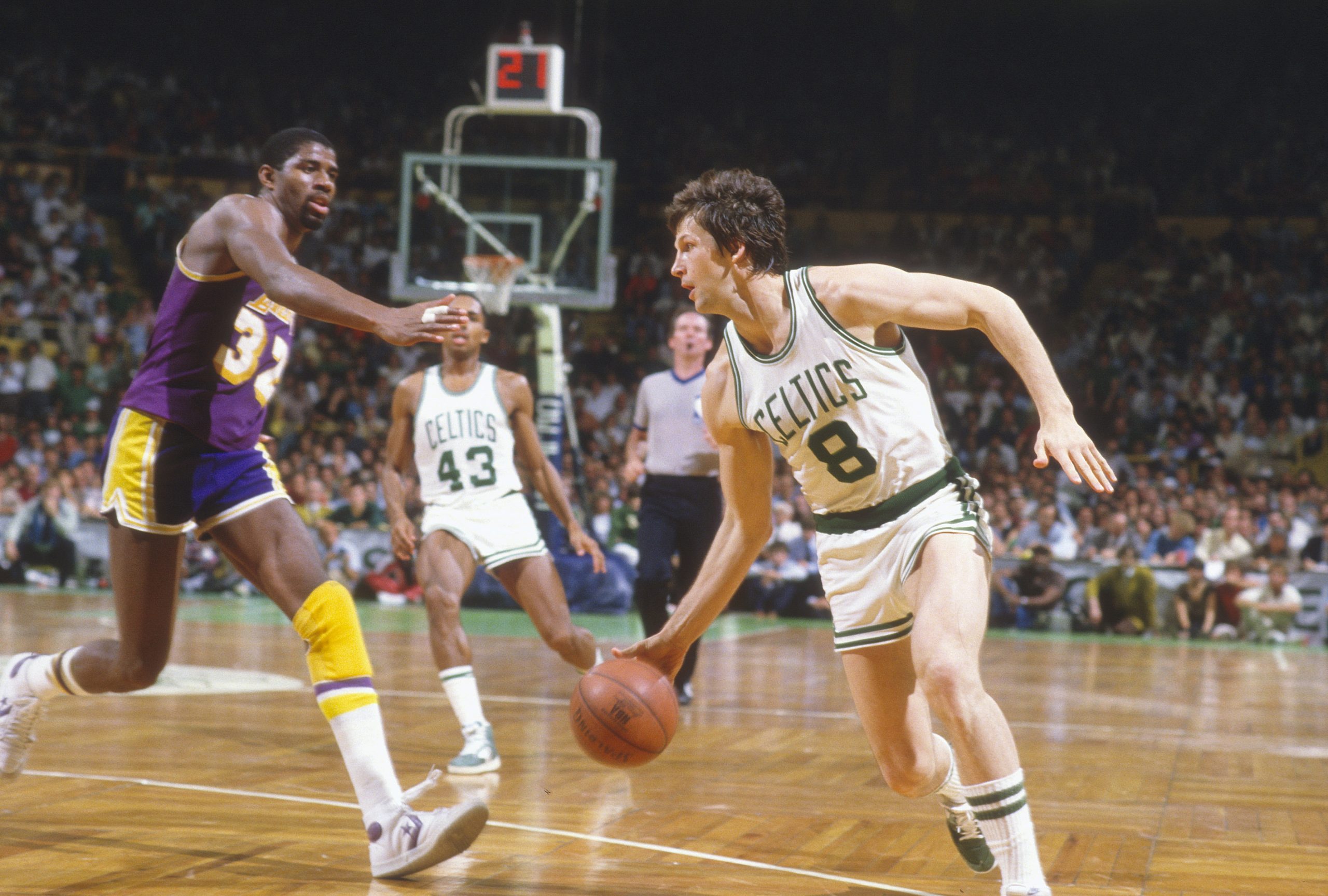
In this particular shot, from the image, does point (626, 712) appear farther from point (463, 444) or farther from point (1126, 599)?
point (1126, 599)

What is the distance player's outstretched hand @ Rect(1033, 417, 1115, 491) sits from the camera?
10.6ft

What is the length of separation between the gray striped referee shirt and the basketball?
368 centimetres

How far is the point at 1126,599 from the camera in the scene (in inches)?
546

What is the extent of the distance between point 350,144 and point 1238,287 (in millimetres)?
14270

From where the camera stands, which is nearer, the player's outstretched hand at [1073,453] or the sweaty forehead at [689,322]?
the player's outstretched hand at [1073,453]

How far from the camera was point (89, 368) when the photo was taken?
1945 centimetres

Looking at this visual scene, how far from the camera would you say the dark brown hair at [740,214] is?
3814mm

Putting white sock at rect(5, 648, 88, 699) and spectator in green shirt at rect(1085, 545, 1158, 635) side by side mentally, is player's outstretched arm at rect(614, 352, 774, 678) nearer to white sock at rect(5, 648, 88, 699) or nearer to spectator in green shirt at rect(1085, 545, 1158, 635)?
white sock at rect(5, 648, 88, 699)

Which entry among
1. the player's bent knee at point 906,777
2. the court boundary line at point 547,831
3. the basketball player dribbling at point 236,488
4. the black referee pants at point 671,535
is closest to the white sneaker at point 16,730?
the basketball player dribbling at point 236,488

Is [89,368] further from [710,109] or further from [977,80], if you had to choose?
[977,80]

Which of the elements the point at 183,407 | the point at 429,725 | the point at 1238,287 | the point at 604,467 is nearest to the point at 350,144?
the point at 604,467

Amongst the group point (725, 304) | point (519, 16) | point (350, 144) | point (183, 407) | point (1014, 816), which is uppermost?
point (519, 16)

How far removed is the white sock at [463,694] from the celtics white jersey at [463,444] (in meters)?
0.80

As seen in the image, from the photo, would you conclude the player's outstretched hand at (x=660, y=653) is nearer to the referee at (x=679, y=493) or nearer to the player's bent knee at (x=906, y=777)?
the player's bent knee at (x=906, y=777)
